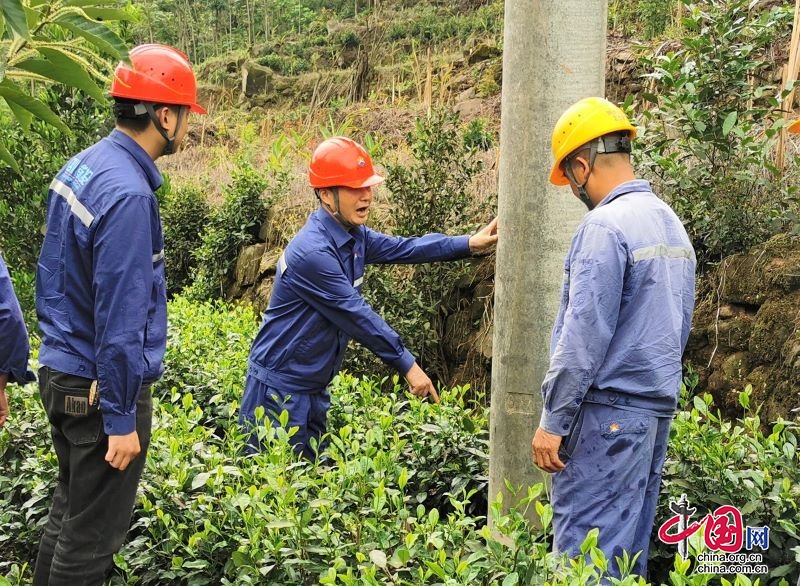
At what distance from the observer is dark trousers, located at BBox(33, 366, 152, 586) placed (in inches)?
127

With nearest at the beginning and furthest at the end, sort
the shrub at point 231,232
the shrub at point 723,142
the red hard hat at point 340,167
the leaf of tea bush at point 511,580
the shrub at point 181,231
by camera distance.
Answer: the leaf of tea bush at point 511,580 → the red hard hat at point 340,167 → the shrub at point 723,142 → the shrub at point 231,232 → the shrub at point 181,231

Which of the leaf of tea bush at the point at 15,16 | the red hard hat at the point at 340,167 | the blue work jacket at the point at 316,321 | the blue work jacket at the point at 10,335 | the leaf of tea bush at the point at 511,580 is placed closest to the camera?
the leaf of tea bush at the point at 15,16

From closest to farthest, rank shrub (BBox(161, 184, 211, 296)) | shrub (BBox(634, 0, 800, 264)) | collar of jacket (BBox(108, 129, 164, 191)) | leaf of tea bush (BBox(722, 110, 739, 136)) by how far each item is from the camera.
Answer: collar of jacket (BBox(108, 129, 164, 191))
leaf of tea bush (BBox(722, 110, 739, 136))
shrub (BBox(634, 0, 800, 264))
shrub (BBox(161, 184, 211, 296))

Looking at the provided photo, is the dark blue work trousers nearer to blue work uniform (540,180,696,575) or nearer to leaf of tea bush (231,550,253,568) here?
blue work uniform (540,180,696,575)

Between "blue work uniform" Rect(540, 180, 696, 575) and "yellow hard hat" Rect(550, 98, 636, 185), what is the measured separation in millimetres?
249

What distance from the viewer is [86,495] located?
10.6ft

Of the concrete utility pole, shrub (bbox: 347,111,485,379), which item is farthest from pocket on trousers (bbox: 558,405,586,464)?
shrub (bbox: 347,111,485,379)

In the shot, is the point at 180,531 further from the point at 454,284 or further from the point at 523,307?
the point at 454,284

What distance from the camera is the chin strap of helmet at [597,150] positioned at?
315 centimetres

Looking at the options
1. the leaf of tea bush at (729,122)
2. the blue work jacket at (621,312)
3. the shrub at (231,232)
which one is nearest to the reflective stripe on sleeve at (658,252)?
the blue work jacket at (621,312)

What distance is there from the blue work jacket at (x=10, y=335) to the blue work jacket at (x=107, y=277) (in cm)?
53

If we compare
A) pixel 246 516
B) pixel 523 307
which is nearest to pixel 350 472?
pixel 246 516

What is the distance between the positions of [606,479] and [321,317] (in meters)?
1.88

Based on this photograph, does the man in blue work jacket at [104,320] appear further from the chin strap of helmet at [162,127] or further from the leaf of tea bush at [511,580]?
the leaf of tea bush at [511,580]
